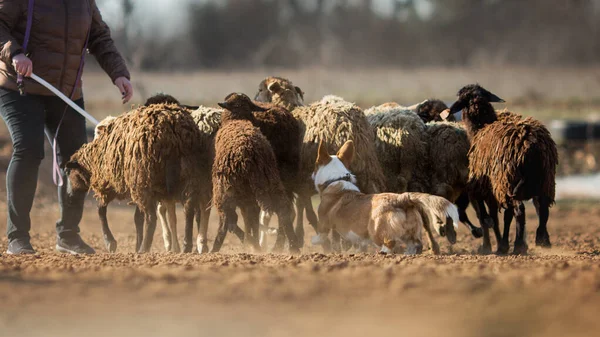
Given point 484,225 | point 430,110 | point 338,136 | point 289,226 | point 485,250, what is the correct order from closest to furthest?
point 289,226
point 338,136
point 484,225
point 485,250
point 430,110

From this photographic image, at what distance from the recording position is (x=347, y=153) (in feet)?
29.8

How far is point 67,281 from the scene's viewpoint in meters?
6.18

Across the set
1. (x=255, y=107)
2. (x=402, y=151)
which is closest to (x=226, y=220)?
(x=255, y=107)

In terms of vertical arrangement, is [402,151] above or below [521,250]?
above

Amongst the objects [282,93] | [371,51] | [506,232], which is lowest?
[506,232]

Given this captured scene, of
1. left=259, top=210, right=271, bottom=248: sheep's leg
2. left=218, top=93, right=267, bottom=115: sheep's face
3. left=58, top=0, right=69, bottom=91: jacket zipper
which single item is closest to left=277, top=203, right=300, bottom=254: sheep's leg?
left=259, top=210, right=271, bottom=248: sheep's leg

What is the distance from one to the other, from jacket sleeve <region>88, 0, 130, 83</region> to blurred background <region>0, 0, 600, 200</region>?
573 inches

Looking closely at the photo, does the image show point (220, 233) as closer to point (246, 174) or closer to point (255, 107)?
point (246, 174)

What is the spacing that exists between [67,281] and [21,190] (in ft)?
9.30

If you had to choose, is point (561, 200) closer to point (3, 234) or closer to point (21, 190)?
point (3, 234)

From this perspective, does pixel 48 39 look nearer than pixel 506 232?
Yes

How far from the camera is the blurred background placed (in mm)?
30141

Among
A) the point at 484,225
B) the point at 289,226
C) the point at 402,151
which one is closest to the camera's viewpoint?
the point at 289,226

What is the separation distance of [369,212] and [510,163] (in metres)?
1.64
